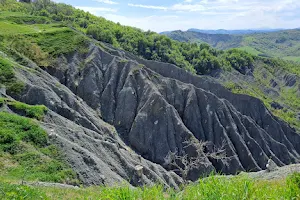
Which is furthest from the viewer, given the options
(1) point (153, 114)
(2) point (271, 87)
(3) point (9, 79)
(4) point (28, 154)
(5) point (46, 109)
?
(2) point (271, 87)

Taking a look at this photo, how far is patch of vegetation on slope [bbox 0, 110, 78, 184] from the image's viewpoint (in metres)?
22.2

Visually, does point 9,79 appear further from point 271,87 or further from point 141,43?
point 271,87

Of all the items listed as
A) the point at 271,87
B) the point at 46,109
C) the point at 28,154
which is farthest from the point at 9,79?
the point at 271,87

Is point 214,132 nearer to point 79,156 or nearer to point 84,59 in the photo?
point 84,59

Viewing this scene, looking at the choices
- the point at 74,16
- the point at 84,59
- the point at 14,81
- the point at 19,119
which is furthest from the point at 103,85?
the point at 74,16

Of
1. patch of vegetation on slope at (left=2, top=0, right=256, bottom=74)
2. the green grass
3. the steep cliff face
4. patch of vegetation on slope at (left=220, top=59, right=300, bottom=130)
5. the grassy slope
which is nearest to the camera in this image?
the grassy slope

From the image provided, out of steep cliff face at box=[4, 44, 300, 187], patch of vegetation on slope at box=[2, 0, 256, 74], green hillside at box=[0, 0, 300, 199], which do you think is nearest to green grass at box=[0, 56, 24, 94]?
green hillside at box=[0, 0, 300, 199]

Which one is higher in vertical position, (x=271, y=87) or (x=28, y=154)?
(x=28, y=154)

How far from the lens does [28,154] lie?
79.6 feet

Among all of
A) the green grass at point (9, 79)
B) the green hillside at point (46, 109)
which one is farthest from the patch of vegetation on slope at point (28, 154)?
the green grass at point (9, 79)

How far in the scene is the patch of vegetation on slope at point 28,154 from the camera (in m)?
22.2

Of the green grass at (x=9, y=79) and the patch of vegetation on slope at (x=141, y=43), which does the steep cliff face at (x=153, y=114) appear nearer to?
the green grass at (x=9, y=79)

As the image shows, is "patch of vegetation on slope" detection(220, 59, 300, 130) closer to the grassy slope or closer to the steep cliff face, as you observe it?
the steep cliff face

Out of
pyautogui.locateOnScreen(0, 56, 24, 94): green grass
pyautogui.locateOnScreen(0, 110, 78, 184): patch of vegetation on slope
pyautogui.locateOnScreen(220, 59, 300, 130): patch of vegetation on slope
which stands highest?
pyautogui.locateOnScreen(0, 56, 24, 94): green grass
